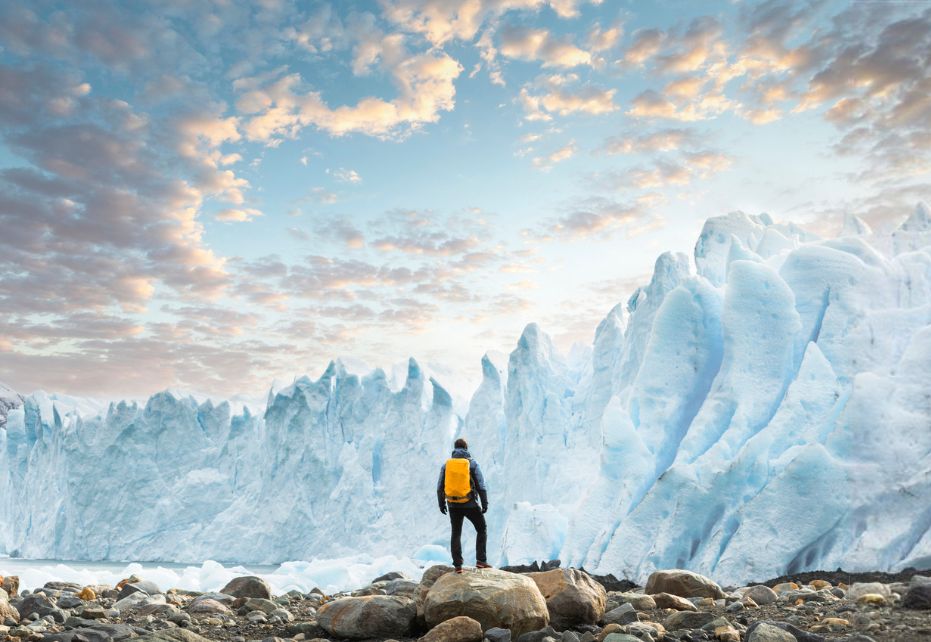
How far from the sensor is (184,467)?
1459 inches

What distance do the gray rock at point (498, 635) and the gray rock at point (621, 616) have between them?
1.54m

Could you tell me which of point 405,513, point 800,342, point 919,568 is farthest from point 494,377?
point 919,568

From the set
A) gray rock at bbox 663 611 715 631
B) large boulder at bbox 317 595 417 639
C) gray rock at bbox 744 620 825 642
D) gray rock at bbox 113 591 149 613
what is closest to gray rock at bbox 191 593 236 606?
gray rock at bbox 113 591 149 613

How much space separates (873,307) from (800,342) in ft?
5.87

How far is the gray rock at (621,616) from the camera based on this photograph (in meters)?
6.75

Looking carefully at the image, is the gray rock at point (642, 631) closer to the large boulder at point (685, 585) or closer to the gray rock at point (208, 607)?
the large boulder at point (685, 585)

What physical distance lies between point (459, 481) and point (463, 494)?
0.13 metres

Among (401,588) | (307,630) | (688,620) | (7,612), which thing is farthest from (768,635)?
(7,612)


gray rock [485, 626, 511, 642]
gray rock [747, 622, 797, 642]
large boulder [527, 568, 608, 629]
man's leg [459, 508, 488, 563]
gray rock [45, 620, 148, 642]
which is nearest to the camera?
gray rock [747, 622, 797, 642]

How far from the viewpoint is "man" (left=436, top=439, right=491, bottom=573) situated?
22.0 ft

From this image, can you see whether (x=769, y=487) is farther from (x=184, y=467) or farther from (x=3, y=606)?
(x=184, y=467)

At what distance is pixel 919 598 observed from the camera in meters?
5.99

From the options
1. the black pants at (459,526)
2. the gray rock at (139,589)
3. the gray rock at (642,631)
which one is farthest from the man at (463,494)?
the gray rock at (139,589)

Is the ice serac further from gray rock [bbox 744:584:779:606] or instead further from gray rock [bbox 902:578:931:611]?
gray rock [bbox 902:578:931:611]
